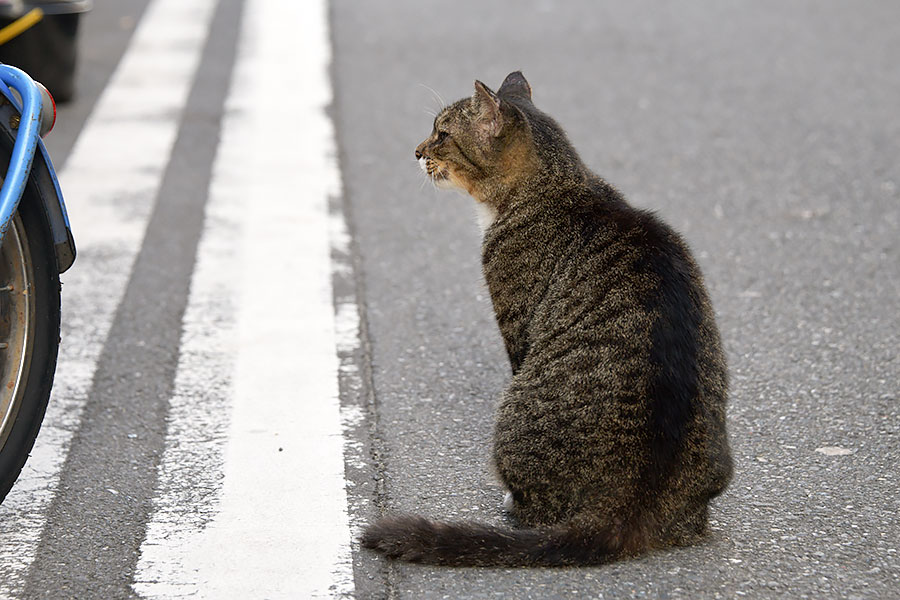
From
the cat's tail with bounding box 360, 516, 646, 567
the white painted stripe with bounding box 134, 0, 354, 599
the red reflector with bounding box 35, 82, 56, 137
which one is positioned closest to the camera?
the cat's tail with bounding box 360, 516, 646, 567

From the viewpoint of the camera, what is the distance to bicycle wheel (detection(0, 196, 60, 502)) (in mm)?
2967

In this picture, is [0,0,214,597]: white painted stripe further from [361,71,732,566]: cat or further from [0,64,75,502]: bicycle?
[361,71,732,566]: cat

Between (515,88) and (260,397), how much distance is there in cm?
122

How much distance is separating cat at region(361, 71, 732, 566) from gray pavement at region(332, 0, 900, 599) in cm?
8

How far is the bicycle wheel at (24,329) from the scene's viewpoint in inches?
117

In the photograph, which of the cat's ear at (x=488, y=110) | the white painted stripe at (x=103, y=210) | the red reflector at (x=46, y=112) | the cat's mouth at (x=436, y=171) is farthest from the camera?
the cat's mouth at (x=436, y=171)

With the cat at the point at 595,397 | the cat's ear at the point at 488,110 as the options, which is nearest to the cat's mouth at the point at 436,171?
the cat's ear at the point at 488,110

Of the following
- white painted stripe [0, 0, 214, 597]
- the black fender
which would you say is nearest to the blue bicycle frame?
the black fender

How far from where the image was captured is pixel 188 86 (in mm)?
7473

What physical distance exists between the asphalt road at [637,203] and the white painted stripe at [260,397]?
0.06 m

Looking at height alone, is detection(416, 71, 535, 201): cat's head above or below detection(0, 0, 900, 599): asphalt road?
above

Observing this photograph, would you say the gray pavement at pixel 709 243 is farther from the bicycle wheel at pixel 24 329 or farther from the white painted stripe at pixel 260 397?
the bicycle wheel at pixel 24 329

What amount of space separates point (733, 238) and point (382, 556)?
114 inches

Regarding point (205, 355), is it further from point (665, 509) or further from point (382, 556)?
point (665, 509)
